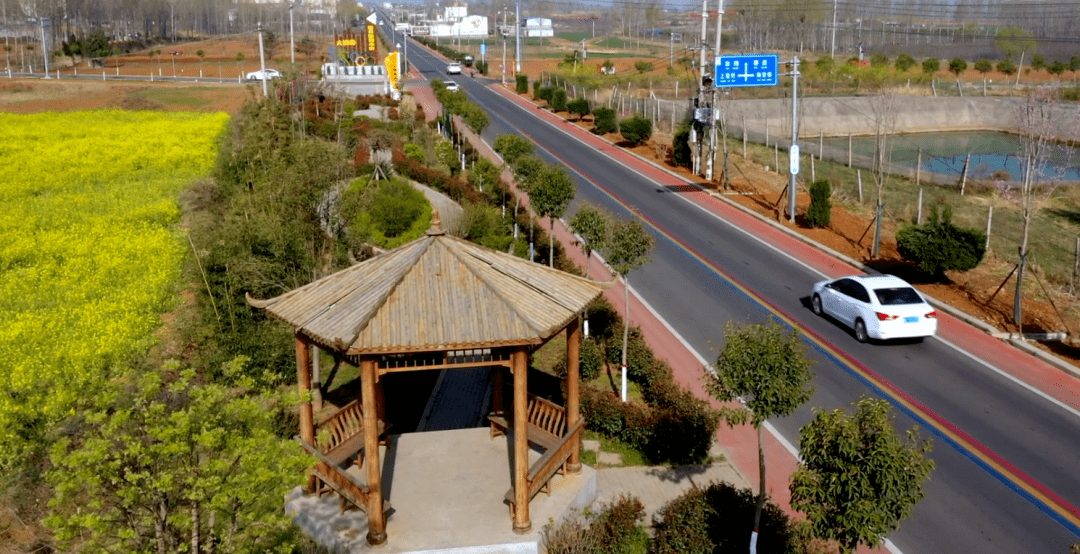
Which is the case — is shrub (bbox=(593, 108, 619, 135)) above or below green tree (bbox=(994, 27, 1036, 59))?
below

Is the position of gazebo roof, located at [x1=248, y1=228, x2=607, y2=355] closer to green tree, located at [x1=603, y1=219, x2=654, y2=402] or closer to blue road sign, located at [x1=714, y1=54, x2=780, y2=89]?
green tree, located at [x1=603, y1=219, x2=654, y2=402]

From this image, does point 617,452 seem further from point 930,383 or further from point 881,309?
point 881,309

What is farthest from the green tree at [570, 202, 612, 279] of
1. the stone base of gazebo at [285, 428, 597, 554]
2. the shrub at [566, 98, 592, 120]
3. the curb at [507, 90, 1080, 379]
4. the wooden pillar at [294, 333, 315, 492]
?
the shrub at [566, 98, 592, 120]

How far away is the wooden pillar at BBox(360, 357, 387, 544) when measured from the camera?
12141mm

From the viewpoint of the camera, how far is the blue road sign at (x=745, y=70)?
124 feet

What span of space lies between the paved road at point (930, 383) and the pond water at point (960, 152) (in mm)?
20338

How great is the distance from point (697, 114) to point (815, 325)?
2051cm

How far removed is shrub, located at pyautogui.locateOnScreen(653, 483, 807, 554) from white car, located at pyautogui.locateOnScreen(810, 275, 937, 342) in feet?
30.3

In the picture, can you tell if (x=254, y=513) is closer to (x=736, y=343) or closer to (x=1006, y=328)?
(x=736, y=343)

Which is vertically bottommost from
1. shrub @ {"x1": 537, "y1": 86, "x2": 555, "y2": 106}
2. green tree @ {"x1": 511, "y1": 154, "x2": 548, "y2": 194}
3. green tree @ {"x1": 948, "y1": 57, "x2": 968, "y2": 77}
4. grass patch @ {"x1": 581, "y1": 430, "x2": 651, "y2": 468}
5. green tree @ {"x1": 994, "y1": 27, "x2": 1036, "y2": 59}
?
grass patch @ {"x1": 581, "y1": 430, "x2": 651, "y2": 468}

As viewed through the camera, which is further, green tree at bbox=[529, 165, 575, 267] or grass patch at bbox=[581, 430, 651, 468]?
green tree at bbox=[529, 165, 575, 267]

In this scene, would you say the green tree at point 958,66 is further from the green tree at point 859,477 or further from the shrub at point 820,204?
the green tree at point 859,477

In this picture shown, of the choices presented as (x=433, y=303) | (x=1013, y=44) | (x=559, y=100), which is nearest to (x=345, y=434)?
(x=433, y=303)

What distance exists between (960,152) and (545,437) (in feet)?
187
